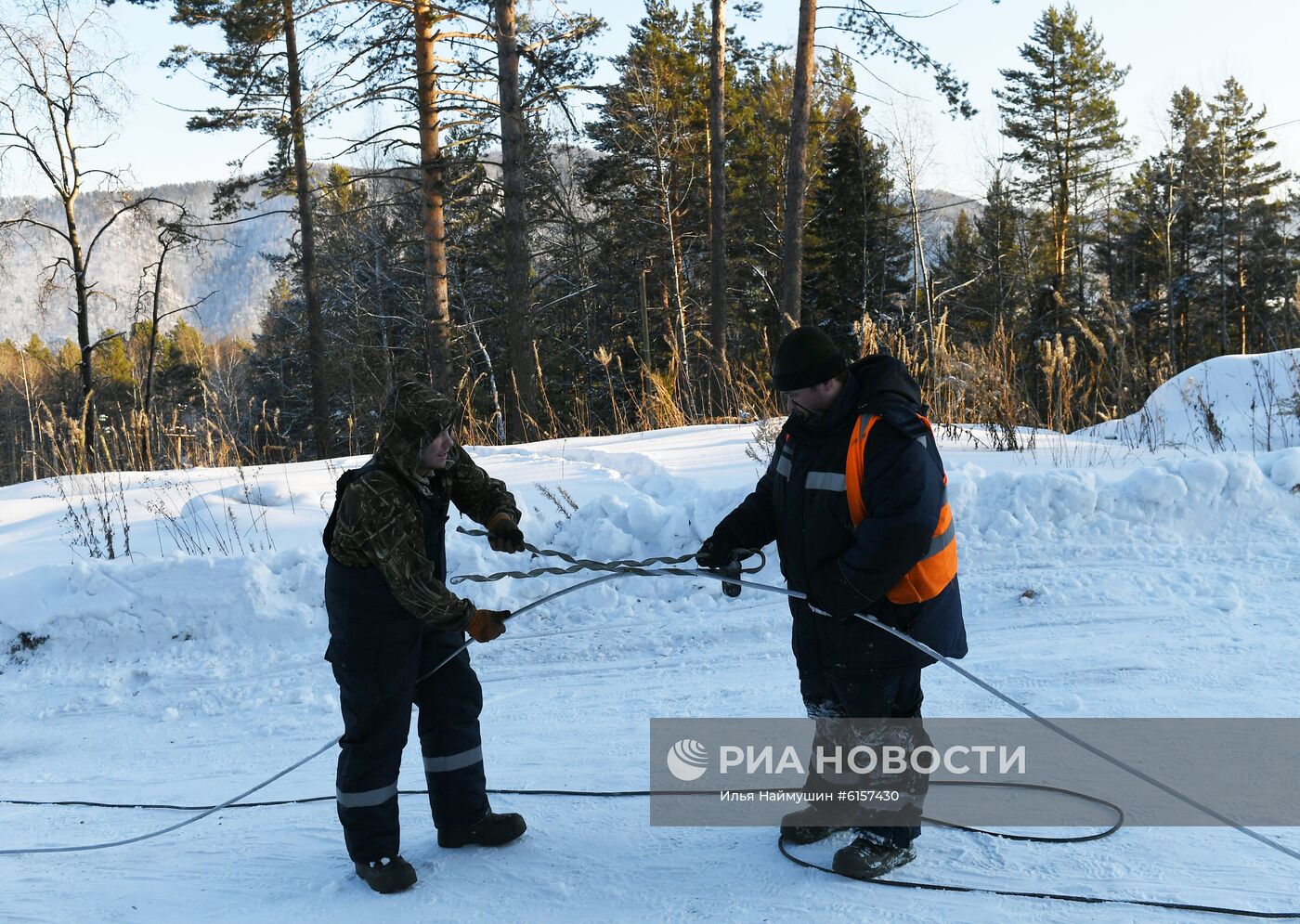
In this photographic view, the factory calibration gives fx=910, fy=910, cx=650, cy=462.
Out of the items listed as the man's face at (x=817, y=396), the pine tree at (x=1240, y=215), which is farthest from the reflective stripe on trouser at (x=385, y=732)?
the pine tree at (x=1240, y=215)

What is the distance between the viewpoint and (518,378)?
40.5 feet

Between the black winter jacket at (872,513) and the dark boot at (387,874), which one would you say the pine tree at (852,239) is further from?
the dark boot at (387,874)

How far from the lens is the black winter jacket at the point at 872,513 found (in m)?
2.67

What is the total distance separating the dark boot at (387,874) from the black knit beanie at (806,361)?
2.05 meters

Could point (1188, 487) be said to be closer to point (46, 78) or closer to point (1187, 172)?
point (46, 78)

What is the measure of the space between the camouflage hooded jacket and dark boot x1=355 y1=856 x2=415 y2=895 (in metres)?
0.89

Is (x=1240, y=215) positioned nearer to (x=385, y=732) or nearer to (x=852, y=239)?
(x=852, y=239)

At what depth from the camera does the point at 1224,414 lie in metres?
9.70

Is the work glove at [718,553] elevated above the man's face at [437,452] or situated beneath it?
situated beneath

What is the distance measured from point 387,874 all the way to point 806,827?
144cm

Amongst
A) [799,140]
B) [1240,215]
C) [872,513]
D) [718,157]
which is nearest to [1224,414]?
[799,140]

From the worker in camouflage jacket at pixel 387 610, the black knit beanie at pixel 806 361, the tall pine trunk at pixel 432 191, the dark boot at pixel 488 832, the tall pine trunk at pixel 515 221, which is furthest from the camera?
the tall pine trunk at pixel 515 221

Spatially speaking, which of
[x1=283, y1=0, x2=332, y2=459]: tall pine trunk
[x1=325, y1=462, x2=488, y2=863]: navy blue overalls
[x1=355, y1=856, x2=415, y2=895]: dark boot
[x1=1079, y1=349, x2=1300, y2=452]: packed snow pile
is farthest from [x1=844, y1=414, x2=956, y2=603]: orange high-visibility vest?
[x1=283, y1=0, x2=332, y2=459]: tall pine trunk

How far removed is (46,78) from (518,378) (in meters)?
11.6
